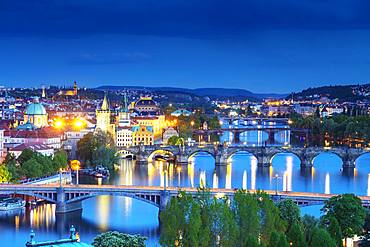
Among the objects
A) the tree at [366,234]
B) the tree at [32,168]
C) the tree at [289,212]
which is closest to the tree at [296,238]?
the tree at [366,234]

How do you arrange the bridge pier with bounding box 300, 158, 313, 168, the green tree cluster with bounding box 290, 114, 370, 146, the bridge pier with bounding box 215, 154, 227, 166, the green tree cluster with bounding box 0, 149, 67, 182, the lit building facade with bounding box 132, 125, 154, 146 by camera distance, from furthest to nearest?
the green tree cluster with bounding box 290, 114, 370, 146, the lit building facade with bounding box 132, 125, 154, 146, the bridge pier with bounding box 215, 154, 227, 166, the bridge pier with bounding box 300, 158, 313, 168, the green tree cluster with bounding box 0, 149, 67, 182

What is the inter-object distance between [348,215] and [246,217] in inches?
156

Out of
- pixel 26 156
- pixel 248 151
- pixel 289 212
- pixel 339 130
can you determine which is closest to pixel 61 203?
pixel 26 156

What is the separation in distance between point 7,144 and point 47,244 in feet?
127

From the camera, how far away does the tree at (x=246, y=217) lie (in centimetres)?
2130

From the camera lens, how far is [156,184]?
4144 cm

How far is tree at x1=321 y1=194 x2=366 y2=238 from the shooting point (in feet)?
77.4

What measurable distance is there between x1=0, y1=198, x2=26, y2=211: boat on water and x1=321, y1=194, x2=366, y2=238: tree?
1414 cm

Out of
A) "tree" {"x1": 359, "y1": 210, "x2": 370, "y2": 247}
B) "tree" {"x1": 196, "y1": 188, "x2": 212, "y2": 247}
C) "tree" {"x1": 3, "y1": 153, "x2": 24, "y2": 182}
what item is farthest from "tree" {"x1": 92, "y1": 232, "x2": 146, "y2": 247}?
"tree" {"x1": 3, "y1": 153, "x2": 24, "y2": 182}

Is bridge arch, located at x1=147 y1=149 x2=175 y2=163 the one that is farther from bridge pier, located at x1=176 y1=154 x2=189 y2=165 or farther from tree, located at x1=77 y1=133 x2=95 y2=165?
tree, located at x1=77 y1=133 x2=95 y2=165

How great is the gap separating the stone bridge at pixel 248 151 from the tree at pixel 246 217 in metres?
31.9

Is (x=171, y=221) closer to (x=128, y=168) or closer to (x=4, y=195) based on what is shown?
(x=4, y=195)

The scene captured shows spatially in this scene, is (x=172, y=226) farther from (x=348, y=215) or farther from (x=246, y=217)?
(x=348, y=215)

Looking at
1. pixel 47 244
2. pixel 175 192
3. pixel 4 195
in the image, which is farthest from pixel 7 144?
pixel 47 244
